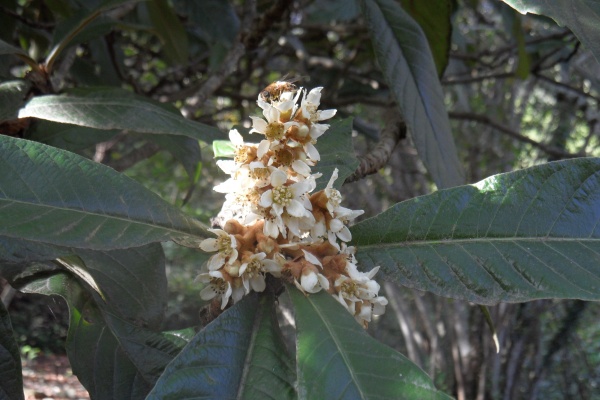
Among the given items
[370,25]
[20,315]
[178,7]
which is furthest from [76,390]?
[370,25]

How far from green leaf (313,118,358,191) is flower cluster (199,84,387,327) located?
0.11 meters

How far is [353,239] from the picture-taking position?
828mm

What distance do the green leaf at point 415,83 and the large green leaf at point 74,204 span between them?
518mm

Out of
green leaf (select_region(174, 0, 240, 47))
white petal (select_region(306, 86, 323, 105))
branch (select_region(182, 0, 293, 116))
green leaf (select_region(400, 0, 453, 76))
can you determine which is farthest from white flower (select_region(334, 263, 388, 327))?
green leaf (select_region(174, 0, 240, 47))

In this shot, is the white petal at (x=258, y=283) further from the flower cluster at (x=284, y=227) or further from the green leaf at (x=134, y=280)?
the green leaf at (x=134, y=280)

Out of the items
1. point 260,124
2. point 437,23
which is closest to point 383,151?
point 437,23

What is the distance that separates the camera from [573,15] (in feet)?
2.76

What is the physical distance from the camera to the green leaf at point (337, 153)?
→ 0.90 metres

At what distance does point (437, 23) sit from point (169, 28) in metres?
1.00

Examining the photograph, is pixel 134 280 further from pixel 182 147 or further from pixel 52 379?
pixel 52 379

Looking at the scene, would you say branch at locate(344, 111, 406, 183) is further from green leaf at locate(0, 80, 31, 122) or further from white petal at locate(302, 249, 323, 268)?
green leaf at locate(0, 80, 31, 122)

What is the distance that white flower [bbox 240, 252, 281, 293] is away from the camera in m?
0.71

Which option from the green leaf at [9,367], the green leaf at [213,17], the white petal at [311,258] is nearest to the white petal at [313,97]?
the white petal at [311,258]

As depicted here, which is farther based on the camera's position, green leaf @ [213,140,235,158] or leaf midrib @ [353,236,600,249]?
green leaf @ [213,140,235,158]
